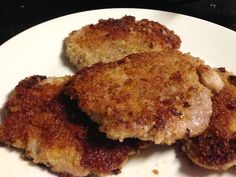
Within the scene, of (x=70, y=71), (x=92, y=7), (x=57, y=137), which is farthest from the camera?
(x=92, y=7)

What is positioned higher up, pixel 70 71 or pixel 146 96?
pixel 146 96

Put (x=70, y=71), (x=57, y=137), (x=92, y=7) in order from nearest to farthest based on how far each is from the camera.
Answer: (x=57, y=137)
(x=70, y=71)
(x=92, y=7)

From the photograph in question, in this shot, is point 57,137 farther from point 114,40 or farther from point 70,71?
point 114,40

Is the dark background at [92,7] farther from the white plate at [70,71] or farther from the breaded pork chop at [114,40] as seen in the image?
the breaded pork chop at [114,40]

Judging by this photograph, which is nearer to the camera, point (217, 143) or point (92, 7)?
point (217, 143)

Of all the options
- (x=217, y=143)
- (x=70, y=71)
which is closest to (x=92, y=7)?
(x=70, y=71)

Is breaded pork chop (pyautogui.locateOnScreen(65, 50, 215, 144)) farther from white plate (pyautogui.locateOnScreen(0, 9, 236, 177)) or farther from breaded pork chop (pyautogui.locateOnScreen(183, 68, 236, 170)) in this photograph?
white plate (pyautogui.locateOnScreen(0, 9, 236, 177))

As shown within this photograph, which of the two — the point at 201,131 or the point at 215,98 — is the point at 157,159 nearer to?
the point at 201,131
